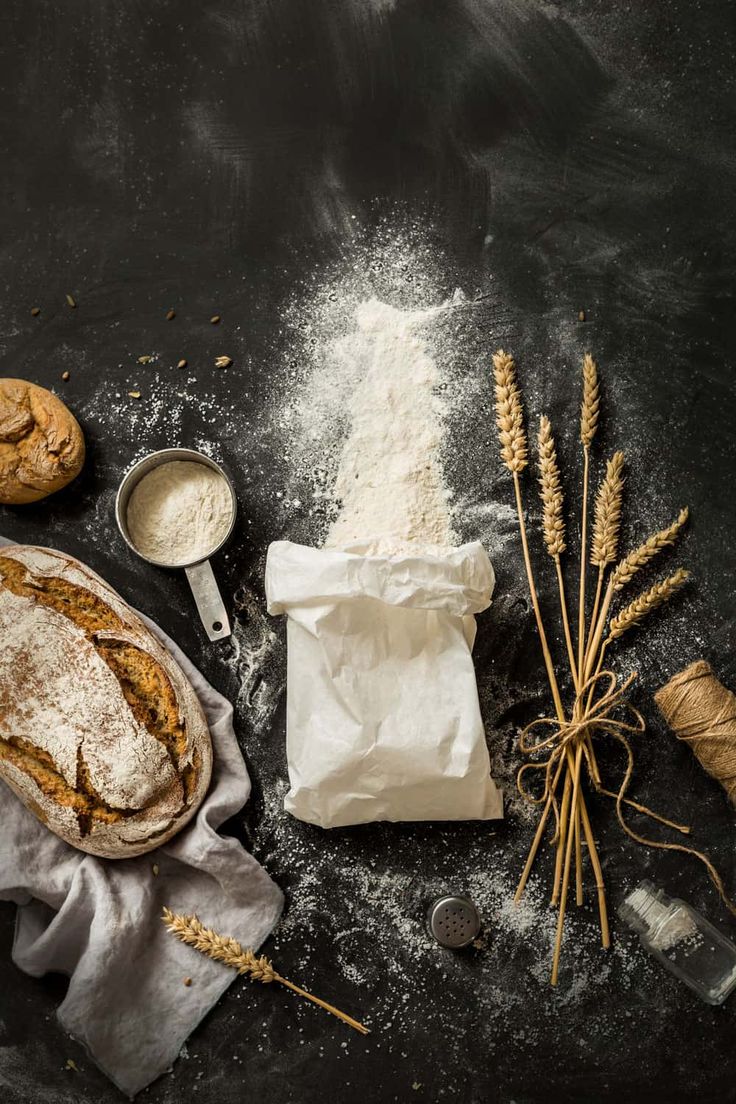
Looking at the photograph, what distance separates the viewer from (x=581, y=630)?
5.51 ft

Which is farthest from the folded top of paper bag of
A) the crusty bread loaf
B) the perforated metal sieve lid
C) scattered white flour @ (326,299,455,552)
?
the perforated metal sieve lid

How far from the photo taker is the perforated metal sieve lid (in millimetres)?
1659

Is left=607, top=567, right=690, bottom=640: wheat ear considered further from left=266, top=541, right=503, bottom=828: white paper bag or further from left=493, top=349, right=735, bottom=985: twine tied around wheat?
left=266, top=541, right=503, bottom=828: white paper bag

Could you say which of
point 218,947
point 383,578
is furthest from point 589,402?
point 218,947

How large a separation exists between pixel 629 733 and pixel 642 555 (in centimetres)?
40

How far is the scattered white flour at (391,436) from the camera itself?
1720 millimetres

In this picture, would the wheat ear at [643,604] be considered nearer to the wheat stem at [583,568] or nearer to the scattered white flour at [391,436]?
the wheat stem at [583,568]

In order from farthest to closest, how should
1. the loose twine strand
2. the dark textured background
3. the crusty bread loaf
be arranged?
the dark textured background → the loose twine strand → the crusty bread loaf

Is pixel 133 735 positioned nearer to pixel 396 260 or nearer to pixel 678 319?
pixel 396 260

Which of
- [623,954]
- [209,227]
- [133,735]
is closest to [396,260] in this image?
[209,227]

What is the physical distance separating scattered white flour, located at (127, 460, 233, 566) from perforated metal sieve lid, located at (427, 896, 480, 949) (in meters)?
0.92

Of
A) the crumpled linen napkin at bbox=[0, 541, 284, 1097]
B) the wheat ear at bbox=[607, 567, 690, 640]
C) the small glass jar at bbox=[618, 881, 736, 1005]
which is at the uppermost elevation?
the wheat ear at bbox=[607, 567, 690, 640]

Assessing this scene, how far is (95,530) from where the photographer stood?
1754 mm

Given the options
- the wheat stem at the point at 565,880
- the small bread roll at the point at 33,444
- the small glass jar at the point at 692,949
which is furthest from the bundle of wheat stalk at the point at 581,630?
the small bread roll at the point at 33,444
